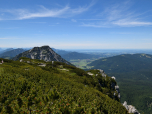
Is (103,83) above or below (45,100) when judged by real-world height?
below

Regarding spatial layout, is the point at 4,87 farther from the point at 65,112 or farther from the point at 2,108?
the point at 65,112

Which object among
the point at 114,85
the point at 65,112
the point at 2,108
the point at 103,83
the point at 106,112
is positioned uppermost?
the point at 2,108

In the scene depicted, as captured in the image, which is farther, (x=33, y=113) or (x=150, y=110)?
(x=150, y=110)

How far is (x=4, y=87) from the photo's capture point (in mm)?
12000

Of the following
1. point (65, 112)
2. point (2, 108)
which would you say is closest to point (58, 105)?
point (65, 112)

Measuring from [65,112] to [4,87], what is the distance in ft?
30.2

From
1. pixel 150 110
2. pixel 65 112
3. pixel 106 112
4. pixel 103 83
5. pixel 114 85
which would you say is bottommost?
pixel 150 110

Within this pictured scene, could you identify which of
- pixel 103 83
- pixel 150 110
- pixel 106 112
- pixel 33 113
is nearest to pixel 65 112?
pixel 33 113

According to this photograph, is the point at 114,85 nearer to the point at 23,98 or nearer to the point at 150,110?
the point at 23,98

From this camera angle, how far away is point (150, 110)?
192625 mm

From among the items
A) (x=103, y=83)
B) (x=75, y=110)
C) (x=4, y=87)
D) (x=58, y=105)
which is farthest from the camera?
(x=103, y=83)

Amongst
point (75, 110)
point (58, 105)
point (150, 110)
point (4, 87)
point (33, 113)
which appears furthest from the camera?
point (150, 110)

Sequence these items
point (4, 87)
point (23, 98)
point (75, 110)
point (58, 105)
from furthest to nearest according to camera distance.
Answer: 1. point (4, 87)
2. point (23, 98)
3. point (58, 105)
4. point (75, 110)

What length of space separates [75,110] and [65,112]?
1.00 m
